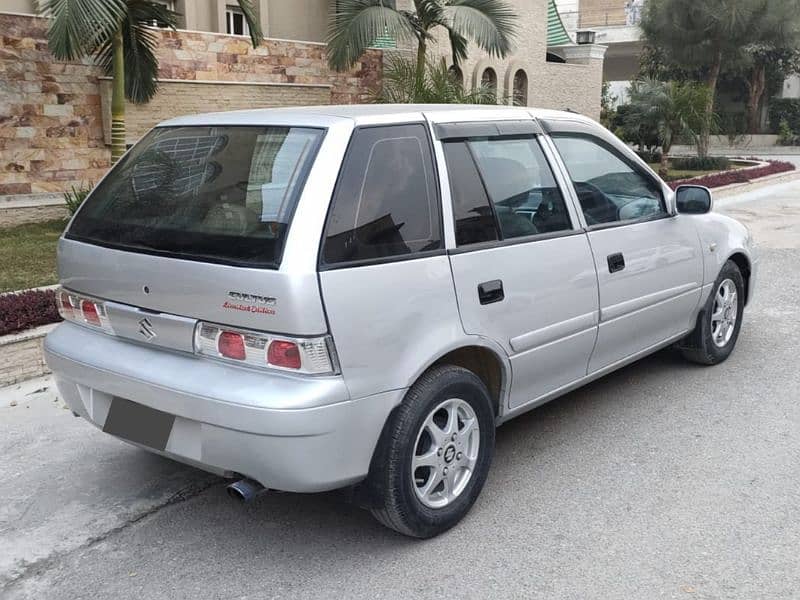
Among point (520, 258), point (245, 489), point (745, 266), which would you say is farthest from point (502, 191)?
point (745, 266)

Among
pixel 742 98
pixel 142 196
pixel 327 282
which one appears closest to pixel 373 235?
pixel 327 282

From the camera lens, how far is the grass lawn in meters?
7.29

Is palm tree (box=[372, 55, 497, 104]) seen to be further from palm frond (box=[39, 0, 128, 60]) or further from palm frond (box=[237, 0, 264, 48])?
palm frond (box=[39, 0, 128, 60])

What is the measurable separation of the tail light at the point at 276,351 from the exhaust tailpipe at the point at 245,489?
475mm

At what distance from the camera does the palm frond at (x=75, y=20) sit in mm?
8578

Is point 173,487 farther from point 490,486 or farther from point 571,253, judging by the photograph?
point 571,253

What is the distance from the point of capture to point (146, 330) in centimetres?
330

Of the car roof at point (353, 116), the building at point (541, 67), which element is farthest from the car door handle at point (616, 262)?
the building at point (541, 67)

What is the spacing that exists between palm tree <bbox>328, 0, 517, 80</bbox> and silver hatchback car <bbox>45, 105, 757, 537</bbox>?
8.90m

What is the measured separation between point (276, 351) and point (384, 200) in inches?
30.3

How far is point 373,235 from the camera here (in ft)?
10.5

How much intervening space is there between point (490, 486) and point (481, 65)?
15.2m

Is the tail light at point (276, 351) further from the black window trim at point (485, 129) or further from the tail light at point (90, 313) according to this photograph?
the black window trim at point (485, 129)

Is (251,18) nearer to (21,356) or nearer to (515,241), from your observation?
(21,356)
